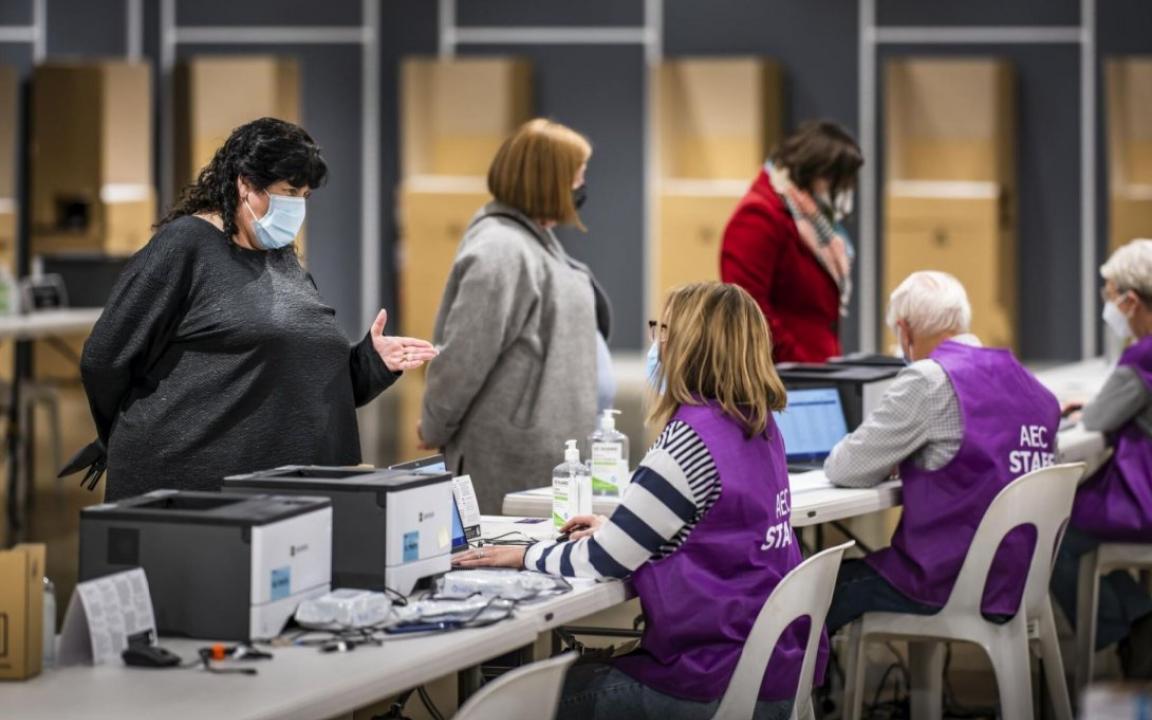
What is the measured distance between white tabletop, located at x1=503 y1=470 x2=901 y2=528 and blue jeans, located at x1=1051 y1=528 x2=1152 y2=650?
2.89 ft

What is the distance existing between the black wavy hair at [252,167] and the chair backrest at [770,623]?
1184mm

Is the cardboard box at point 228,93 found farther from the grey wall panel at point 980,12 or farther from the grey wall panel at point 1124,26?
the grey wall panel at point 1124,26

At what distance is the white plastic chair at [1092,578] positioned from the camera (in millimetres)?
4398

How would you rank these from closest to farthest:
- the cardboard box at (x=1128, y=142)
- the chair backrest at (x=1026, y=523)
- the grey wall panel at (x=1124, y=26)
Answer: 1. the chair backrest at (x=1026, y=523)
2. the cardboard box at (x=1128, y=142)
3. the grey wall panel at (x=1124, y=26)

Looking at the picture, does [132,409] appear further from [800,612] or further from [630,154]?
[630,154]

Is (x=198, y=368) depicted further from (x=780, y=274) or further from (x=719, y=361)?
(x=780, y=274)

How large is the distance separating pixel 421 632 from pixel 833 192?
2.55m

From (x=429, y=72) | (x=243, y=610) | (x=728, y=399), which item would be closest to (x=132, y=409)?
(x=243, y=610)

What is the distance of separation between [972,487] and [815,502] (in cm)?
33

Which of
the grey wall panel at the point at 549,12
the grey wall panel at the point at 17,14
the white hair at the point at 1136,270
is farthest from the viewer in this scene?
the grey wall panel at the point at 17,14

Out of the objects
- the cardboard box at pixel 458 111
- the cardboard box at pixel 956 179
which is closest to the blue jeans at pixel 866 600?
the cardboard box at pixel 956 179

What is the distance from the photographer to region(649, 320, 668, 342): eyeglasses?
2.98 m

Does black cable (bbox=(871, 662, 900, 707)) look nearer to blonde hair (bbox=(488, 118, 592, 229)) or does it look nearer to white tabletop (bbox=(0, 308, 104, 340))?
blonde hair (bbox=(488, 118, 592, 229))

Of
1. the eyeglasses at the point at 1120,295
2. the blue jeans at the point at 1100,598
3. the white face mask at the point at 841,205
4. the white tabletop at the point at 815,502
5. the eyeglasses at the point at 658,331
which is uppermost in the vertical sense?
the white face mask at the point at 841,205
